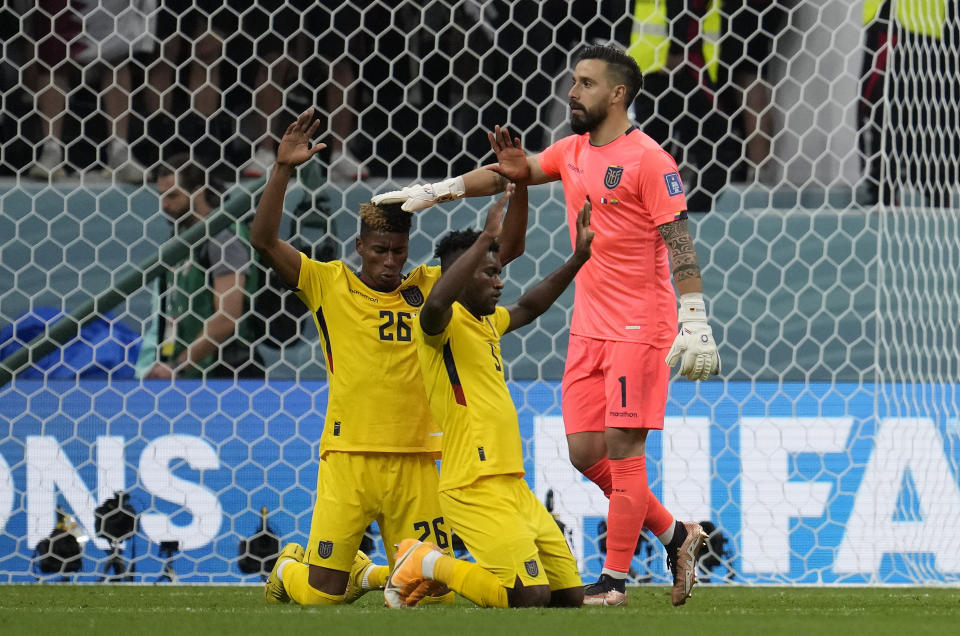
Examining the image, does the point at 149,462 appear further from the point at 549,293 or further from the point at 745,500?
the point at 745,500

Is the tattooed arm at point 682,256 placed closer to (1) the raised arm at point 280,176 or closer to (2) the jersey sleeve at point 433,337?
(2) the jersey sleeve at point 433,337

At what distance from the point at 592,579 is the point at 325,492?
156 cm

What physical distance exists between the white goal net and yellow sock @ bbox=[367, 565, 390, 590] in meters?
1.09

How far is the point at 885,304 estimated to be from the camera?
5.53 meters

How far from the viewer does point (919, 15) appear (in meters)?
5.59

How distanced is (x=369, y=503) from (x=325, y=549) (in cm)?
18

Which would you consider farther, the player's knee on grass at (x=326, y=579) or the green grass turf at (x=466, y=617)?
the player's knee on grass at (x=326, y=579)

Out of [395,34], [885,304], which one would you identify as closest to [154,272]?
[395,34]

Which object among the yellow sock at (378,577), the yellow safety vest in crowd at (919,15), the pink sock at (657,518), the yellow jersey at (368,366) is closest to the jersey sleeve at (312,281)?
the yellow jersey at (368,366)

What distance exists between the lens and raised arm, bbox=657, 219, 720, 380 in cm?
382

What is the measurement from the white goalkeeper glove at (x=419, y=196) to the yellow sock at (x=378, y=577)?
3.49ft

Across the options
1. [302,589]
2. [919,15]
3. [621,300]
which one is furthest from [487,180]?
[919,15]

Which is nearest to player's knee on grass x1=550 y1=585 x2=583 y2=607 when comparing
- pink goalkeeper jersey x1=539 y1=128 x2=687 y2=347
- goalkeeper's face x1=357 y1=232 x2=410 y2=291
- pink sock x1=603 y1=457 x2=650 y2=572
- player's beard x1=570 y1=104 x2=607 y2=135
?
pink sock x1=603 y1=457 x2=650 y2=572

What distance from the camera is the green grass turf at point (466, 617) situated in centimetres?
305
